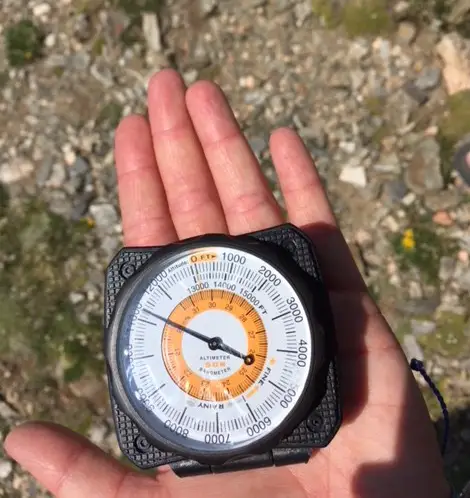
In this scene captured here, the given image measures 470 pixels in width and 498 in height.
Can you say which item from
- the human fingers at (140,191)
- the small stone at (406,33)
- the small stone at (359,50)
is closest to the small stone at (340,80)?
the small stone at (359,50)

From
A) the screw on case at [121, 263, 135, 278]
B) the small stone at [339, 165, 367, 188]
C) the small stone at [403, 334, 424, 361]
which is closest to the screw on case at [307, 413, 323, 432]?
the screw on case at [121, 263, 135, 278]

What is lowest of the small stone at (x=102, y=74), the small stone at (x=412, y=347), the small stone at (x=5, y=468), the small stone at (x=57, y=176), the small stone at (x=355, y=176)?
the small stone at (x=5, y=468)

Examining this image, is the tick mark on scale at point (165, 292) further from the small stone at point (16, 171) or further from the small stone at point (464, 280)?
the small stone at point (16, 171)

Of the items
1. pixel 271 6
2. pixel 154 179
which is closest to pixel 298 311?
pixel 154 179

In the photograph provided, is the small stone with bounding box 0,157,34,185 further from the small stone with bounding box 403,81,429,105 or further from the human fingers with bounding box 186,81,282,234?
the small stone with bounding box 403,81,429,105

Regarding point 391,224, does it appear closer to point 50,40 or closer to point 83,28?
point 83,28

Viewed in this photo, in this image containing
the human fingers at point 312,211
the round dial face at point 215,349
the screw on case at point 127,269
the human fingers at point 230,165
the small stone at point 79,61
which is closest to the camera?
the round dial face at point 215,349
